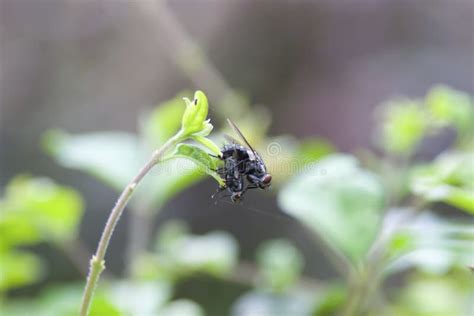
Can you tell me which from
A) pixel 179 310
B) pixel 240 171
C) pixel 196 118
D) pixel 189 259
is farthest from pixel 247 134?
pixel 196 118

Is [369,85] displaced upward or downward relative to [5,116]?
downward

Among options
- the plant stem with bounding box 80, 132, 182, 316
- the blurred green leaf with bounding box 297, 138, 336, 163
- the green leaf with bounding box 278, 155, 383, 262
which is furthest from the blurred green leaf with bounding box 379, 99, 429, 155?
the plant stem with bounding box 80, 132, 182, 316

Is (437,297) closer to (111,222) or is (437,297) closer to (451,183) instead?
(451,183)

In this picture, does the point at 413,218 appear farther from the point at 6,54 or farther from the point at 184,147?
the point at 6,54

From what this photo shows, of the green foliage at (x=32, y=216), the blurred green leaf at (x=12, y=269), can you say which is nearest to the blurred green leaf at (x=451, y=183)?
the green foliage at (x=32, y=216)

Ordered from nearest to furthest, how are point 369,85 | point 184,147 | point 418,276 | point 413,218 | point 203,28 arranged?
point 184,147 → point 413,218 → point 418,276 → point 369,85 → point 203,28

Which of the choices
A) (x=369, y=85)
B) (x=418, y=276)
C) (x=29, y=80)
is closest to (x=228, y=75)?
(x=369, y=85)

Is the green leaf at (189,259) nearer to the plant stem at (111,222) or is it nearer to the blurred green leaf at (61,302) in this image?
the blurred green leaf at (61,302)

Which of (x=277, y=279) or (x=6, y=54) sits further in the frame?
(x=6, y=54)
